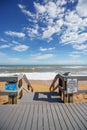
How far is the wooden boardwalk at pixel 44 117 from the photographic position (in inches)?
140

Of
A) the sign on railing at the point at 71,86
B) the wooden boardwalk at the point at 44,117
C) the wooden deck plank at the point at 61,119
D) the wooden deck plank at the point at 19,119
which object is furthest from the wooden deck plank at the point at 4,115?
the sign on railing at the point at 71,86

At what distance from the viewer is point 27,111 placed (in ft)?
15.5

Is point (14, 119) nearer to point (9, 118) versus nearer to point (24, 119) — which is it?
point (9, 118)

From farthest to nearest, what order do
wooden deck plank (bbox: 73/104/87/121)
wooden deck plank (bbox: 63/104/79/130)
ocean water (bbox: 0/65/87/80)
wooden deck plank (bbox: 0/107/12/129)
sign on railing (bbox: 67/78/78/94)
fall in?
1. ocean water (bbox: 0/65/87/80)
2. sign on railing (bbox: 67/78/78/94)
3. wooden deck plank (bbox: 73/104/87/121)
4. wooden deck plank (bbox: 0/107/12/129)
5. wooden deck plank (bbox: 63/104/79/130)

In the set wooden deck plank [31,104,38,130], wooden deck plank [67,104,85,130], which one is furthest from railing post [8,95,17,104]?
wooden deck plank [67,104,85,130]

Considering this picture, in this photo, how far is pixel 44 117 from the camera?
13.7 feet

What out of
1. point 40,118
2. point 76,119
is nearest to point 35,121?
point 40,118

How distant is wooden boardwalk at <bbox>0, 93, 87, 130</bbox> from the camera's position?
3.56 m

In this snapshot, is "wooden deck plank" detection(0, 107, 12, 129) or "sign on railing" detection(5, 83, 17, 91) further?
"sign on railing" detection(5, 83, 17, 91)

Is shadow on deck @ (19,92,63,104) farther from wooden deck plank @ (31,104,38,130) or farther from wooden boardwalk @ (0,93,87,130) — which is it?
wooden deck plank @ (31,104,38,130)

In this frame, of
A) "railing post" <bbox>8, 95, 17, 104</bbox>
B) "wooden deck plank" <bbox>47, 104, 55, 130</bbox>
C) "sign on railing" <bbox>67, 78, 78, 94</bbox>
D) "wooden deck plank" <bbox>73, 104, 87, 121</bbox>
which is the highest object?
"sign on railing" <bbox>67, 78, 78, 94</bbox>

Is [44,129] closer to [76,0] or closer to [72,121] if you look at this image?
[72,121]

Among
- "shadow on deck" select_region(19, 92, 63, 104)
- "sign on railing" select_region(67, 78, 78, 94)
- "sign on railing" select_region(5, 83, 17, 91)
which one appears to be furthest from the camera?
"shadow on deck" select_region(19, 92, 63, 104)

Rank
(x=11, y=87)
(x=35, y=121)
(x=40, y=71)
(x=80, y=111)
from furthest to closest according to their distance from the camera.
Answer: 1. (x=40, y=71)
2. (x=11, y=87)
3. (x=80, y=111)
4. (x=35, y=121)
